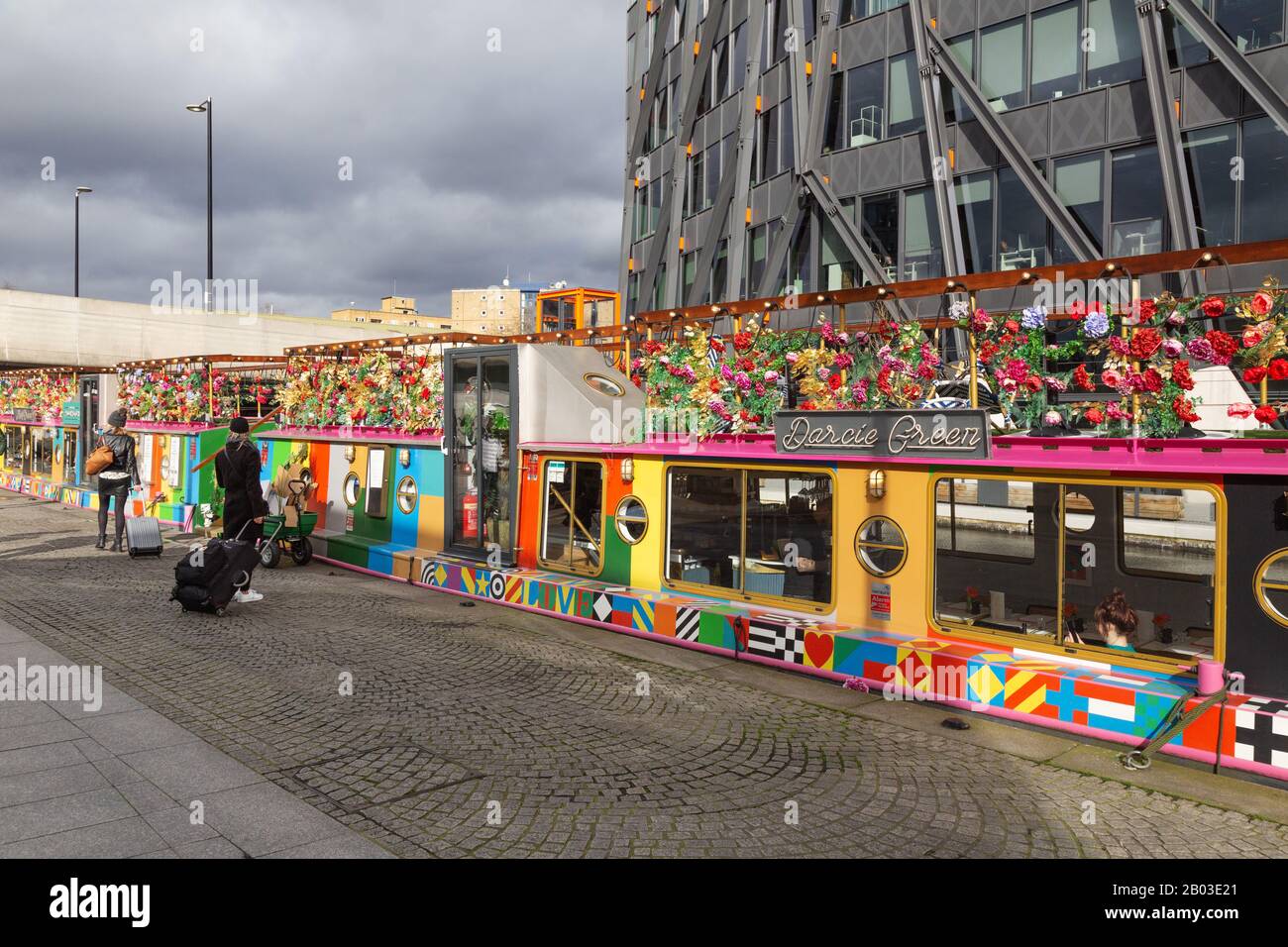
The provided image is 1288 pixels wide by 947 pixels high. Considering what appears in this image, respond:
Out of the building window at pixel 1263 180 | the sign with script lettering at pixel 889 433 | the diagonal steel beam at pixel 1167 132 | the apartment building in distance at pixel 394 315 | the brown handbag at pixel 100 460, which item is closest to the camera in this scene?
the sign with script lettering at pixel 889 433

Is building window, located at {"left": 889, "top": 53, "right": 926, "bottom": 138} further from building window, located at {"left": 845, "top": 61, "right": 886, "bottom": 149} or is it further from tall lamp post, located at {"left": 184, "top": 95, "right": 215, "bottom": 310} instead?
tall lamp post, located at {"left": 184, "top": 95, "right": 215, "bottom": 310}

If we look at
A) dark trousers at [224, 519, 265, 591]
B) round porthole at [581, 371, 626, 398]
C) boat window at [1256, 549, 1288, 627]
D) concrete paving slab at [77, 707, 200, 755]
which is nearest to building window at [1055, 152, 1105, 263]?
round porthole at [581, 371, 626, 398]

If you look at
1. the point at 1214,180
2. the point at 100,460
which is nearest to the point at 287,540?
the point at 100,460

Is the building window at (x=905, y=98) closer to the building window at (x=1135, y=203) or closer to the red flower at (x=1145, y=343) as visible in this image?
the building window at (x=1135, y=203)

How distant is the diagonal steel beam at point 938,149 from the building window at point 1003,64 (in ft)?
4.01

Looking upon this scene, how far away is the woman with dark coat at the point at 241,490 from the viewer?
11961mm

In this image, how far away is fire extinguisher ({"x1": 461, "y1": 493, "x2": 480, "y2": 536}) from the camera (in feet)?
45.1

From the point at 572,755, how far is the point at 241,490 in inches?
277

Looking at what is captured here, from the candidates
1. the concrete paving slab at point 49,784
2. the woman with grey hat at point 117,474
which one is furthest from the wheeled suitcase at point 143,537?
the concrete paving slab at point 49,784

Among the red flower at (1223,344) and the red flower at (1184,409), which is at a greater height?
the red flower at (1223,344)

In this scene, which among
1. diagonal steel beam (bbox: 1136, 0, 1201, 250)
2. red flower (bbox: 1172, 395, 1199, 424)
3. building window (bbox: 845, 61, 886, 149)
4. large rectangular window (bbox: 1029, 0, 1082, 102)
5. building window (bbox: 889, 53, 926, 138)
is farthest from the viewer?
building window (bbox: 845, 61, 886, 149)

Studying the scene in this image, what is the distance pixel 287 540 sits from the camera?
52.4ft

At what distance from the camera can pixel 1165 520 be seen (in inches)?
335

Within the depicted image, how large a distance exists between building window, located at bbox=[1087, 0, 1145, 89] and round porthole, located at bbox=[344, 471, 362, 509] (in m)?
18.9
